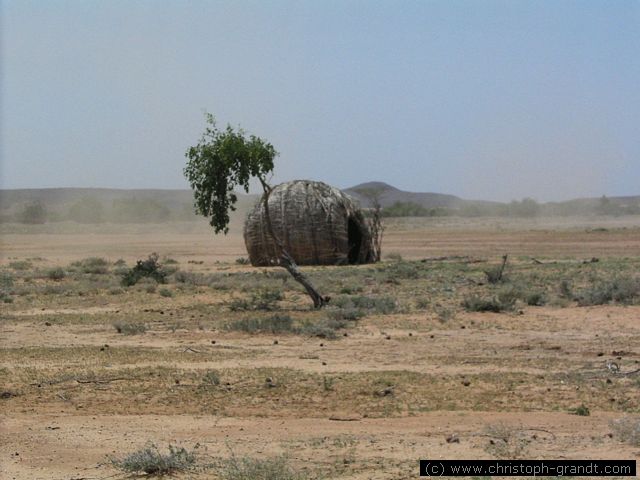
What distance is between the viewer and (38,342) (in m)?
15.2

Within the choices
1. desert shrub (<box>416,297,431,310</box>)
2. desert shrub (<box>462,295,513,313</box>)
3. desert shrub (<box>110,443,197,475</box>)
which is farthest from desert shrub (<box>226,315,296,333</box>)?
desert shrub (<box>110,443,197,475</box>)

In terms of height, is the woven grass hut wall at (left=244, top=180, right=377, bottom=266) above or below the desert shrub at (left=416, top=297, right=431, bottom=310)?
above

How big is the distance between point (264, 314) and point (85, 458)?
32.5ft

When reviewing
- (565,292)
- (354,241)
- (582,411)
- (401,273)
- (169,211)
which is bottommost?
(582,411)

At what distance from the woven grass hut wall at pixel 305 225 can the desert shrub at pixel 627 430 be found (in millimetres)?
21325

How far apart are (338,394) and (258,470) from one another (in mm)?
3622

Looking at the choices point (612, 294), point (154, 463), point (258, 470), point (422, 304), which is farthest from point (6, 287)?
point (258, 470)

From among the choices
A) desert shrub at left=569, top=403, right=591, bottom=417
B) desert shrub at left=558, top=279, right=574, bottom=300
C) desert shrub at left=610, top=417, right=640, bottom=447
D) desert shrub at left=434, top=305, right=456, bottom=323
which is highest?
desert shrub at left=558, top=279, right=574, bottom=300

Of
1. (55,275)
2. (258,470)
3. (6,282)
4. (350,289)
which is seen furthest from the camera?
(55,275)

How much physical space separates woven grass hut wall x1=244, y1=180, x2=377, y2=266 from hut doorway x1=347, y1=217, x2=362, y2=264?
1173mm

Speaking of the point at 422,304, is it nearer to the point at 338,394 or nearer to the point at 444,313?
the point at 444,313

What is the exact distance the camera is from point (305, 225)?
29844mm

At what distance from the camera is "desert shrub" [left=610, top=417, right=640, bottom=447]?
8.16 meters

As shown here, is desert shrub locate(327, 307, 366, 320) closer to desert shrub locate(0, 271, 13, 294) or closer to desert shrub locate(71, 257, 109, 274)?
desert shrub locate(0, 271, 13, 294)
